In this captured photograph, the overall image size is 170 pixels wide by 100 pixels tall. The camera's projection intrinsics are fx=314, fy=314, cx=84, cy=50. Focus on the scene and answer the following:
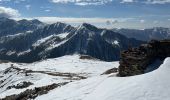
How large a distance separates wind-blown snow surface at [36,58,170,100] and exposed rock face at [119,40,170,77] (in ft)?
13.0

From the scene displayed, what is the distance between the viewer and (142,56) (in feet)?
142

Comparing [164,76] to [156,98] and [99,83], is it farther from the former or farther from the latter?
[99,83]

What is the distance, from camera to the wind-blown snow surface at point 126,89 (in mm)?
30969

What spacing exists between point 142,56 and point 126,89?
36.9 feet

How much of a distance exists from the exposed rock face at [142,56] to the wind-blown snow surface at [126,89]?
3.97 metres

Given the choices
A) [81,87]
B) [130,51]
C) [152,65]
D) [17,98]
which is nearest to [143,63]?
[152,65]

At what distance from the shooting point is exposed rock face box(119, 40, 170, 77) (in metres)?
42.1

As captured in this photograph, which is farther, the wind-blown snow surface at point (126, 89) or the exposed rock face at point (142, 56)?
the exposed rock face at point (142, 56)

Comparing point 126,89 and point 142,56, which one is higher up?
point 142,56

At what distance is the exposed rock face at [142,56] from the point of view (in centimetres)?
4209

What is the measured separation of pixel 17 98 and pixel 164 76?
82.8 feet

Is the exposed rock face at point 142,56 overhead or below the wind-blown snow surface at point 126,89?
overhead

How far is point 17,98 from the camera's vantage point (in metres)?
49.7

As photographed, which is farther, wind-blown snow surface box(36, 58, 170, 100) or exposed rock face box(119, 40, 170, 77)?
exposed rock face box(119, 40, 170, 77)
